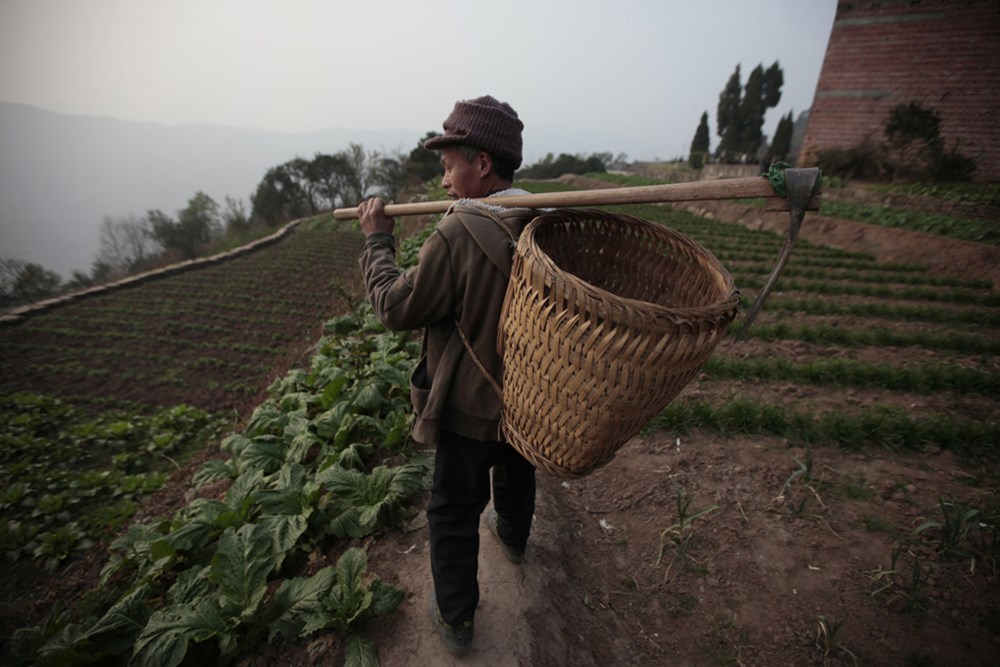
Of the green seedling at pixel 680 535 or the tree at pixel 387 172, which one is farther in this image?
the tree at pixel 387 172

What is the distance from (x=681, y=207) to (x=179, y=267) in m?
22.2

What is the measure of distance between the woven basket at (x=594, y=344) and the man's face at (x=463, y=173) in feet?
1.07

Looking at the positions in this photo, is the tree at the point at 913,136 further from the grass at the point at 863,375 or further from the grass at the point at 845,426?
the grass at the point at 845,426

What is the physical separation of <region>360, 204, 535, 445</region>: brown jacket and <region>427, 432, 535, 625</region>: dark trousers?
106 mm

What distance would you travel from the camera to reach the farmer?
1.32 m

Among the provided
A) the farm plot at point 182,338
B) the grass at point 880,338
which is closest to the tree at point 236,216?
the farm plot at point 182,338

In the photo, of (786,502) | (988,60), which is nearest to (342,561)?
(786,502)

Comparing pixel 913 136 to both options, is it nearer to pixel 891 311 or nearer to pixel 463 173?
pixel 891 311

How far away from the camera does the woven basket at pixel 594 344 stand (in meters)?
0.98

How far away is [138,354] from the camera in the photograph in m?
9.93

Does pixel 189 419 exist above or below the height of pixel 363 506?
below

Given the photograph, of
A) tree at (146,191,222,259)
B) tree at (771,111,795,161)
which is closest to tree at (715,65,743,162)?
tree at (771,111,795,161)

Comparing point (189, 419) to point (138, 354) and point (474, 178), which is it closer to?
point (138, 354)

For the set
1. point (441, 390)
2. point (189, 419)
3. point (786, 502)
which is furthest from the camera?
point (189, 419)
